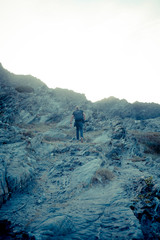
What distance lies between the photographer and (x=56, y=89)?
1213 inches

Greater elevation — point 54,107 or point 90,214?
point 54,107

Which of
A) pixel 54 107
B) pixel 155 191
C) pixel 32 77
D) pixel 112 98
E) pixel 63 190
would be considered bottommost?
pixel 63 190

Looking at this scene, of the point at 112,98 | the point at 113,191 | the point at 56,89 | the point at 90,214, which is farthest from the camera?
the point at 112,98

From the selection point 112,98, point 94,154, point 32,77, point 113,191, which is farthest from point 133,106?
point 113,191

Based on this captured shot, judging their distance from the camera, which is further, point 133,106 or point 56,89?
point 133,106

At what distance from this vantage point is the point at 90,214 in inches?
98.9

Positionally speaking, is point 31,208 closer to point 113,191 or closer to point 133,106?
point 113,191

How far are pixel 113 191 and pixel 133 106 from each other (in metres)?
38.4

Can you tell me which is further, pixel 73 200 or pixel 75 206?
pixel 73 200

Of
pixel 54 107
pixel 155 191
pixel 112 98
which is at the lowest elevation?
pixel 155 191

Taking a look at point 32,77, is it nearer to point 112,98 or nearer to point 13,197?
point 112,98

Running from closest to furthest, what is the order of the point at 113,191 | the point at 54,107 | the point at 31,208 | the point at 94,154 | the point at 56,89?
the point at 31,208, the point at 113,191, the point at 94,154, the point at 54,107, the point at 56,89

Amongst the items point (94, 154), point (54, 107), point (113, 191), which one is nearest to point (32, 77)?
point (54, 107)

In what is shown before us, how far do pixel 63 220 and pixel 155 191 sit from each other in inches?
78.0
